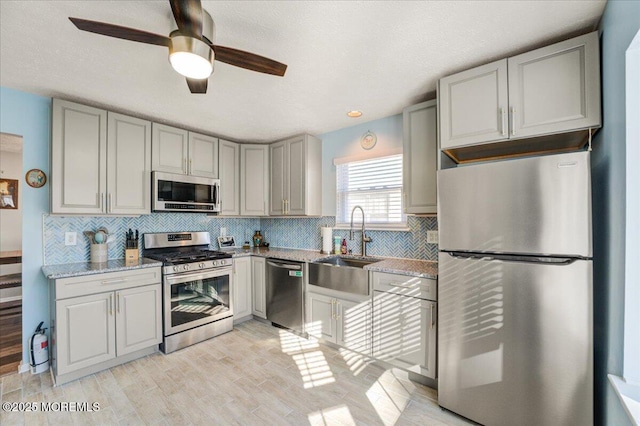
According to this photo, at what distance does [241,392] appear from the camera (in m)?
2.09

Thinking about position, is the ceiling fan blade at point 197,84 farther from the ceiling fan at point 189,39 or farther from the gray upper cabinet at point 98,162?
the gray upper cabinet at point 98,162

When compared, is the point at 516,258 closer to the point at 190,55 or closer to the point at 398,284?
the point at 398,284

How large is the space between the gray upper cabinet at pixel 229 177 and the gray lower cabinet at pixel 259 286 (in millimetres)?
757

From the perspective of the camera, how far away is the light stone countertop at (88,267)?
2162mm

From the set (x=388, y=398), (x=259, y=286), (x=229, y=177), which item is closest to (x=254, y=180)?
(x=229, y=177)

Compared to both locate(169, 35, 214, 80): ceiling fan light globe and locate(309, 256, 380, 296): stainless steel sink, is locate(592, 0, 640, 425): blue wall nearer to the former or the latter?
locate(309, 256, 380, 296): stainless steel sink

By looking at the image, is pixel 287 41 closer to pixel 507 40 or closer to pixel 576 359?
pixel 507 40

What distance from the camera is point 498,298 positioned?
163cm

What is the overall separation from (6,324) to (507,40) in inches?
218

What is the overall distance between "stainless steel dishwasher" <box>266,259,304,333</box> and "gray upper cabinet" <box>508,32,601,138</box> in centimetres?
231

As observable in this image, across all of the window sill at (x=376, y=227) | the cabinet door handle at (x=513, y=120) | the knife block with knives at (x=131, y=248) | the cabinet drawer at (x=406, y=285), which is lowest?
the cabinet drawer at (x=406, y=285)

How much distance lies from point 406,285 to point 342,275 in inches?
25.2

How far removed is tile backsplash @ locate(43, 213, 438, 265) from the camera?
2.57 metres

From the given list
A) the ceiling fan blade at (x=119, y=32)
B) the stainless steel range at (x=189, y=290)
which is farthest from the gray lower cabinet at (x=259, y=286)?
the ceiling fan blade at (x=119, y=32)
